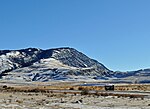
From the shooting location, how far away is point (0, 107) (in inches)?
1522

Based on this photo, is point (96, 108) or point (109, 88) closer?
point (96, 108)

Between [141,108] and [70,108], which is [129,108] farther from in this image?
[70,108]

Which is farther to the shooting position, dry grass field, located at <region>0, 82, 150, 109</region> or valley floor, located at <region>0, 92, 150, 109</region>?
dry grass field, located at <region>0, 82, 150, 109</region>

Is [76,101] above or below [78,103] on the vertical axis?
above

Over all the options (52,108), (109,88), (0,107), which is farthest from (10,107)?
(109,88)

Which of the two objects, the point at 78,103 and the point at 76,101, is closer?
the point at 78,103

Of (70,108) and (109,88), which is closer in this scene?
(70,108)

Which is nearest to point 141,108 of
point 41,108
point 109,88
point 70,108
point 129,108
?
point 129,108

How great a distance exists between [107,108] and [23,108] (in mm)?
8380

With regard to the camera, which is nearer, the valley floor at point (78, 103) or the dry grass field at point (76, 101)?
the valley floor at point (78, 103)

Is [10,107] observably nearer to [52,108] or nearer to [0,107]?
[0,107]

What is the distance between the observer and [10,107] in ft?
128

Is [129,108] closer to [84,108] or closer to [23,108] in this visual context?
[84,108]

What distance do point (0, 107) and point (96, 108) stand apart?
9.64 meters
